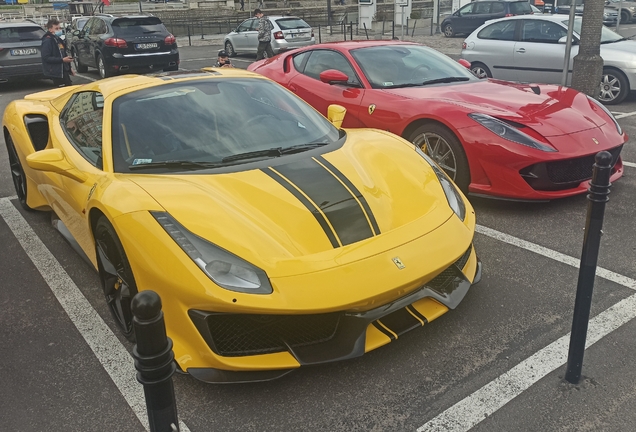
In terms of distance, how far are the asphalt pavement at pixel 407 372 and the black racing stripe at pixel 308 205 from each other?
632 mm

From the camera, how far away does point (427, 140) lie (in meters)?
5.25

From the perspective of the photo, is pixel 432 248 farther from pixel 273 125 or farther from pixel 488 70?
pixel 488 70

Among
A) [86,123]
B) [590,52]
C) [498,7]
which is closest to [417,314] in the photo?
[86,123]

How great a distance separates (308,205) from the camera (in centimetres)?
293

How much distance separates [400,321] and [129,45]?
12.9 m

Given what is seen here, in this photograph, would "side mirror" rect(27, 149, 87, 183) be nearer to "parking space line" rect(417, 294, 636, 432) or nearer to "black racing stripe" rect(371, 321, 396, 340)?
"black racing stripe" rect(371, 321, 396, 340)

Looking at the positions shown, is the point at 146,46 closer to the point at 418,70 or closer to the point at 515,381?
the point at 418,70

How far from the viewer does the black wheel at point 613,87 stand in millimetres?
9344

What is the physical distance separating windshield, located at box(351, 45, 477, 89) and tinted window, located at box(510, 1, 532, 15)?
55.6 ft

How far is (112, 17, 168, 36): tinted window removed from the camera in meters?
13.9

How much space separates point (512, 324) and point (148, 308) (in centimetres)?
224

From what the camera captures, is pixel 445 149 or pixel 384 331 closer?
pixel 384 331

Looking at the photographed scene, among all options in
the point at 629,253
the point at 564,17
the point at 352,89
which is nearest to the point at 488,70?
the point at 564,17

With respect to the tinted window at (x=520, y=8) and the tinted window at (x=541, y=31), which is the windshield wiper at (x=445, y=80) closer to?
the tinted window at (x=541, y=31)
